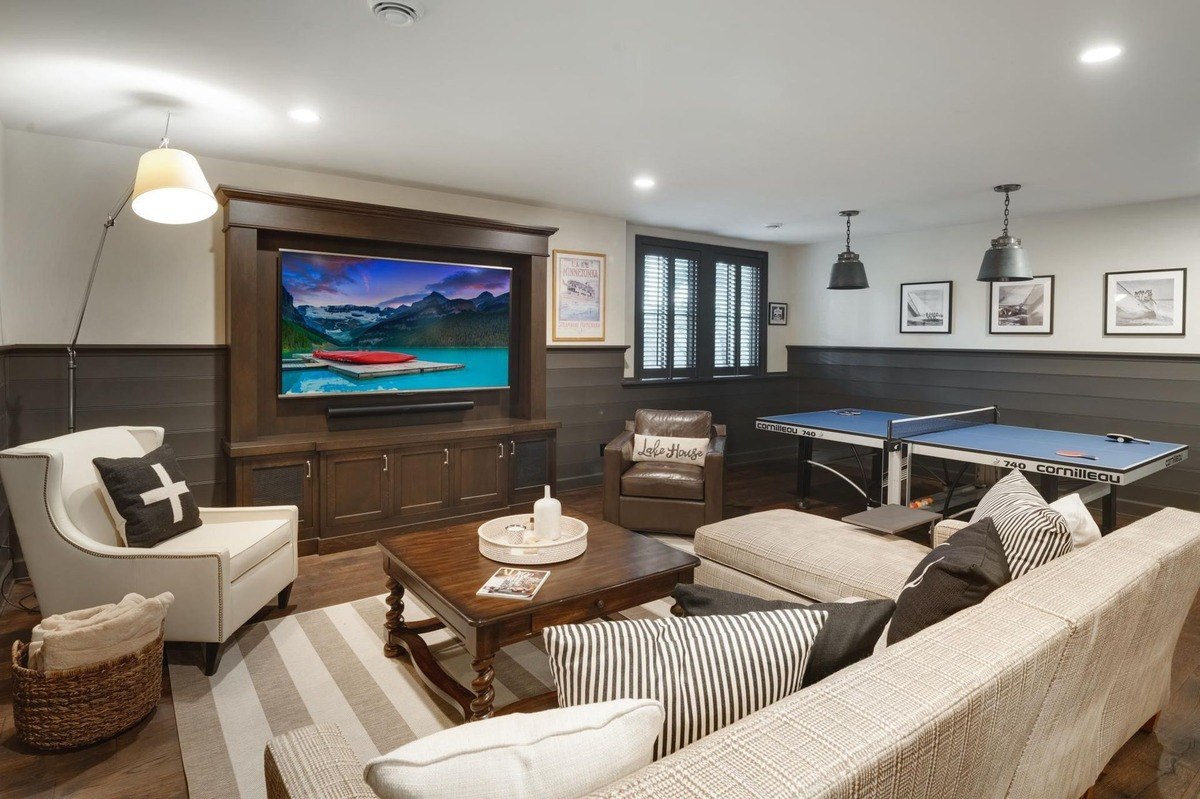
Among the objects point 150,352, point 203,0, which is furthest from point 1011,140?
point 150,352

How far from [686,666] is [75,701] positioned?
2.18 m

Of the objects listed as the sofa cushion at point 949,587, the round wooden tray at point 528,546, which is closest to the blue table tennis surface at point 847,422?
the round wooden tray at point 528,546

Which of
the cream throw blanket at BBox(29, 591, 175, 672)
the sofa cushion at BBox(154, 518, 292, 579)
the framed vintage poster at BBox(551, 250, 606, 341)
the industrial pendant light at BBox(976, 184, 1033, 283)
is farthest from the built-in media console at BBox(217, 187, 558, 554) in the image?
the industrial pendant light at BBox(976, 184, 1033, 283)

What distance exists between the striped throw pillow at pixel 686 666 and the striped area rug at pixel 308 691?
4.38 feet

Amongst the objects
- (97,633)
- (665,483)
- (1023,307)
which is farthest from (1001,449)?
(97,633)

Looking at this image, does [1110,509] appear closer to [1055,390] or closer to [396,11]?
[1055,390]

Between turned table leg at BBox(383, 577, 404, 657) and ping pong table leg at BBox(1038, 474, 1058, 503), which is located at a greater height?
ping pong table leg at BBox(1038, 474, 1058, 503)

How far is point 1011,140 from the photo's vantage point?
3.63 m

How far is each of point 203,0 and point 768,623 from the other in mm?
2544

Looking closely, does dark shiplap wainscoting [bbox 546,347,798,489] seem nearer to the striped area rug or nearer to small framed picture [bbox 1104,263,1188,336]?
the striped area rug

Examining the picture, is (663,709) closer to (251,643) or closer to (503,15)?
(503,15)

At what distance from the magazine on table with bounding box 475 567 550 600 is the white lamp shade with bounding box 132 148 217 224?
88.9 inches

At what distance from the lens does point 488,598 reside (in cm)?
230

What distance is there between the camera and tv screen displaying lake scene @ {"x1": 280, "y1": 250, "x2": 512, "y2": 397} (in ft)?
14.4
